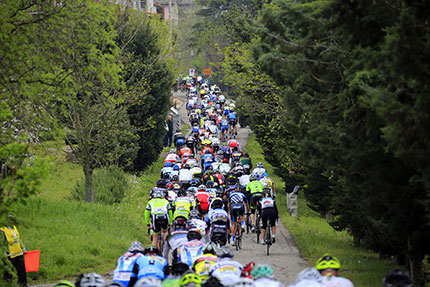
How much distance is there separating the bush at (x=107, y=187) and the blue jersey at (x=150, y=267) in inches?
680

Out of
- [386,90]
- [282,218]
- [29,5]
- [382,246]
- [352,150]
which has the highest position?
[29,5]

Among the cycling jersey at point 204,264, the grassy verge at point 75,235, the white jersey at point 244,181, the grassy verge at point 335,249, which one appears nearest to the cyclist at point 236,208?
the grassy verge at point 335,249

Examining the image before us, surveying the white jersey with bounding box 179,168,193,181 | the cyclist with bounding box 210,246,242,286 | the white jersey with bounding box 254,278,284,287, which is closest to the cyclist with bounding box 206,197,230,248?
the cyclist with bounding box 210,246,242,286

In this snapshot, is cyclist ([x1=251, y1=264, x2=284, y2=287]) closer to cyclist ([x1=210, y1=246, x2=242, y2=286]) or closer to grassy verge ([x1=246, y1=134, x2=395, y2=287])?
cyclist ([x1=210, y1=246, x2=242, y2=286])

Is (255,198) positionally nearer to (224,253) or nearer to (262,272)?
(224,253)

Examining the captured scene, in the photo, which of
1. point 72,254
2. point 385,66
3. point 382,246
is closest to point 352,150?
point 385,66

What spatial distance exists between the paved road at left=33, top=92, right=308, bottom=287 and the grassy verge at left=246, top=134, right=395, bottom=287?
0.29 m

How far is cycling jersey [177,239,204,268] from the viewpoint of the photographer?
13.4 meters

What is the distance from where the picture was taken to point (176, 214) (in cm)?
1828

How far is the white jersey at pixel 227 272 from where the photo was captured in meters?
9.90

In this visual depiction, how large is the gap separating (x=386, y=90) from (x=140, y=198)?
21.9 metres

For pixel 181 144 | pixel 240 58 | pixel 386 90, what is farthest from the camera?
pixel 181 144

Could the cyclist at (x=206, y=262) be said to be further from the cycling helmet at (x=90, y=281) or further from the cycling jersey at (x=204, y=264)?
the cycling helmet at (x=90, y=281)

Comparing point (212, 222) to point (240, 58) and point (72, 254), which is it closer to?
point (72, 254)
